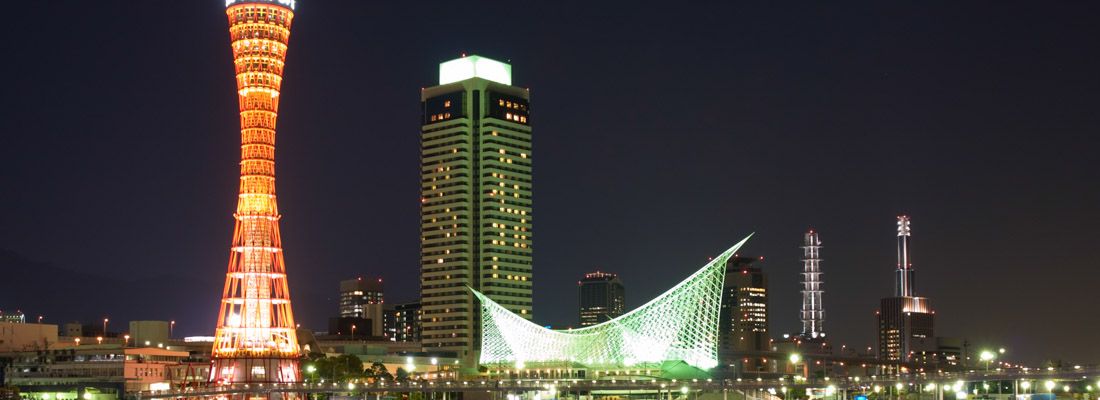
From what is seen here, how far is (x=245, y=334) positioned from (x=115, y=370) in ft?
74.7

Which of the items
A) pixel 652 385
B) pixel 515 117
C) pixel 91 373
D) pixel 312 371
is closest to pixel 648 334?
pixel 312 371

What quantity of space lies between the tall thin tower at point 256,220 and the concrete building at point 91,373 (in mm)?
12174

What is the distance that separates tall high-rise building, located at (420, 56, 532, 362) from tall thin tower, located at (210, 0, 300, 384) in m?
80.5

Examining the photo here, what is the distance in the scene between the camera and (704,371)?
373ft

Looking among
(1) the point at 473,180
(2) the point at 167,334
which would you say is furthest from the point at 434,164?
(2) the point at 167,334

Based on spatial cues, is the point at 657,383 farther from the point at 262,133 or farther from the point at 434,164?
the point at 434,164

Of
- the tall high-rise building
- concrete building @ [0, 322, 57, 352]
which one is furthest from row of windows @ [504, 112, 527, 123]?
concrete building @ [0, 322, 57, 352]

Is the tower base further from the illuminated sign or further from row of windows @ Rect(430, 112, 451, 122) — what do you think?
row of windows @ Rect(430, 112, 451, 122)

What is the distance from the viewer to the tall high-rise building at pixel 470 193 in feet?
558

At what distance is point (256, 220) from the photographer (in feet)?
283

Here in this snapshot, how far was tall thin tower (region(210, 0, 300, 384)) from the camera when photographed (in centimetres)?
8644

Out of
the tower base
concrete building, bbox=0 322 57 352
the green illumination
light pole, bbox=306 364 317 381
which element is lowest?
light pole, bbox=306 364 317 381

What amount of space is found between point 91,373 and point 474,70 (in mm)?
72487

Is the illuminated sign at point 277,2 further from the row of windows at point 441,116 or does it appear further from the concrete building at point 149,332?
the row of windows at point 441,116
